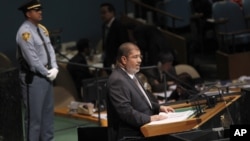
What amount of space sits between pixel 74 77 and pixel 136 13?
3.76 meters

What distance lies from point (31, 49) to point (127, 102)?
5.93ft

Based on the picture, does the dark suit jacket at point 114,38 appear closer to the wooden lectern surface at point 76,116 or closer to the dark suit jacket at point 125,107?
the wooden lectern surface at point 76,116

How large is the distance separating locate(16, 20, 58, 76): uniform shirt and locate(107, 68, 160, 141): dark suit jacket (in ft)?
4.99

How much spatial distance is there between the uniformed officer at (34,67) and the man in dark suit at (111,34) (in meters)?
1.86

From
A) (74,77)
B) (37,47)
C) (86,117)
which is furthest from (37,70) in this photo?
(74,77)

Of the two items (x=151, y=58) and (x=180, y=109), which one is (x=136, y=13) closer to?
(x=151, y=58)

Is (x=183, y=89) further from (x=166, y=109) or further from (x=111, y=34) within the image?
(x=166, y=109)

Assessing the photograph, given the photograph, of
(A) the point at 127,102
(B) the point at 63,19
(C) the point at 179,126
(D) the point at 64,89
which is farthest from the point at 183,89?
(B) the point at 63,19

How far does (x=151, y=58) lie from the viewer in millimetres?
9742

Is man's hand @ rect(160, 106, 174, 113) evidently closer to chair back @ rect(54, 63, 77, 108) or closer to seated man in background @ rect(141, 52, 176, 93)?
seated man in background @ rect(141, 52, 176, 93)

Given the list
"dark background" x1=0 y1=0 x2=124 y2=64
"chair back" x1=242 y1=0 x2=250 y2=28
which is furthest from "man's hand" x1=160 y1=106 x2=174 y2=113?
"chair back" x1=242 y1=0 x2=250 y2=28

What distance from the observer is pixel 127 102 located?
201 inches

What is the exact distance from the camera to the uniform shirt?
21.5ft

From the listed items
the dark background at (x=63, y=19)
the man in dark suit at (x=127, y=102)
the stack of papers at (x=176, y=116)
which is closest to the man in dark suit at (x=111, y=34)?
the dark background at (x=63, y=19)
